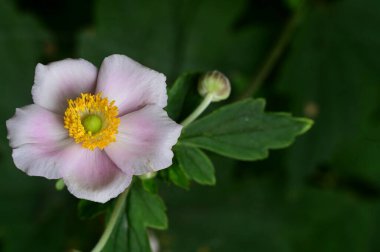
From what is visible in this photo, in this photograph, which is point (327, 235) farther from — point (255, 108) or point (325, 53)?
point (255, 108)

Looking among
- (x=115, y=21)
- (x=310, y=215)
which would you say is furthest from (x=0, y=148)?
(x=310, y=215)

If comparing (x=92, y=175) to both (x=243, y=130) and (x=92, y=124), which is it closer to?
(x=92, y=124)

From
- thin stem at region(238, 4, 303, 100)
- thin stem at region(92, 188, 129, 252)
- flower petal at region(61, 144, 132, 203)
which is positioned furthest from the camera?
thin stem at region(238, 4, 303, 100)

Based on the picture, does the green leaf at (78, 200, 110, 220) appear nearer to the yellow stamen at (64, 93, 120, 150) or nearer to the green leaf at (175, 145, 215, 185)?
the yellow stamen at (64, 93, 120, 150)

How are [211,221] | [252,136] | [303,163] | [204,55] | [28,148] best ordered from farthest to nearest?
[211,221] < [204,55] < [303,163] < [252,136] < [28,148]

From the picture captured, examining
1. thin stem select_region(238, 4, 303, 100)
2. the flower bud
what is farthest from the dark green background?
the flower bud
